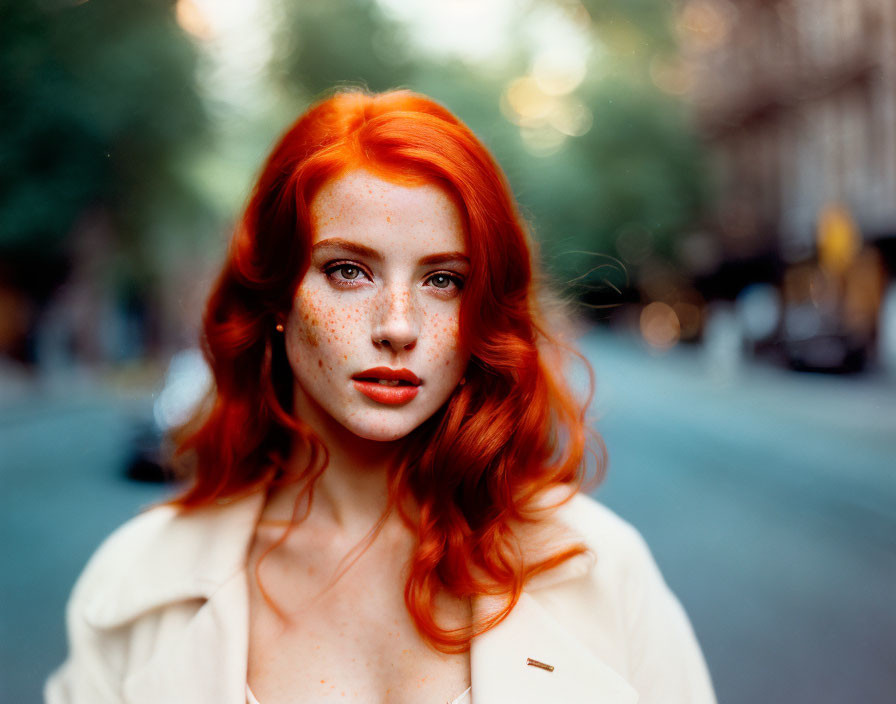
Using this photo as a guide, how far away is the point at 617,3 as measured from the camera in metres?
2.28

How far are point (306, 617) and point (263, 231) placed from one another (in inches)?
Answer: 23.0

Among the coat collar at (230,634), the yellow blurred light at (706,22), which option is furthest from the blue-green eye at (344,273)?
the yellow blurred light at (706,22)

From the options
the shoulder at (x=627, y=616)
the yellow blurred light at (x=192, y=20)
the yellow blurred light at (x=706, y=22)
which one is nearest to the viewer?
the shoulder at (x=627, y=616)

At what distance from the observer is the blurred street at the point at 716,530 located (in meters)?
2.45

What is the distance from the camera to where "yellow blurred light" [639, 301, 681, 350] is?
391 cm

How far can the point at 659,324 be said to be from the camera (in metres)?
4.42

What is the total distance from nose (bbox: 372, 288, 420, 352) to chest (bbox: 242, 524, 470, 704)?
13.8 inches

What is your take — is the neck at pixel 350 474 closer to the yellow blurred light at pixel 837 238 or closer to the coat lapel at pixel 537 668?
the coat lapel at pixel 537 668

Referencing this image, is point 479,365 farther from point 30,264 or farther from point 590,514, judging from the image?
point 30,264

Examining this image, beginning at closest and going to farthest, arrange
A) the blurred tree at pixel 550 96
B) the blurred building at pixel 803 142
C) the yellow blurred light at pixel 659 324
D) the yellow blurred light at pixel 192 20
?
the blurred tree at pixel 550 96 < the yellow blurred light at pixel 192 20 < the yellow blurred light at pixel 659 324 < the blurred building at pixel 803 142

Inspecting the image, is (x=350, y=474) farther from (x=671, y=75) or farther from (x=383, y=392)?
(x=671, y=75)

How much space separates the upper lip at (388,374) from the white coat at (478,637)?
0.36 m

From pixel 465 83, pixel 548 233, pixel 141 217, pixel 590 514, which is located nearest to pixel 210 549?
pixel 590 514

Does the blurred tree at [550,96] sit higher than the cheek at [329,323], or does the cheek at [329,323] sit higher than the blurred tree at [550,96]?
the blurred tree at [550,96]
